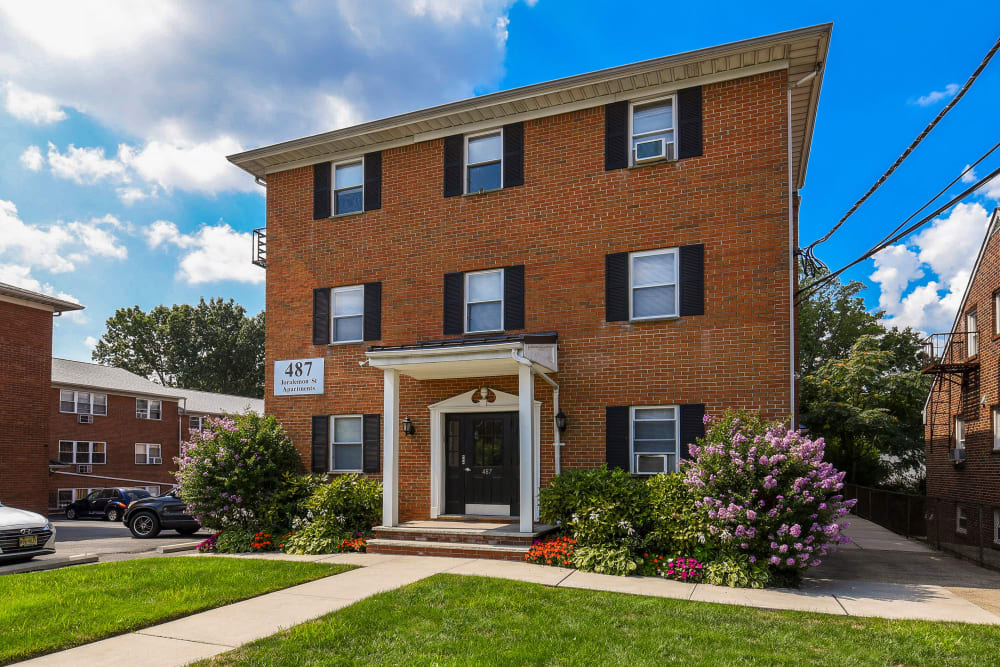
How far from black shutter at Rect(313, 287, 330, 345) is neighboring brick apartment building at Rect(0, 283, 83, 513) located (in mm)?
14544

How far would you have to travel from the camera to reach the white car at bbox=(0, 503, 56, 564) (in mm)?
11539

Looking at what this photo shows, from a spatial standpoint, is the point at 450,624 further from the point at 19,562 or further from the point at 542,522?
the point at 19,562

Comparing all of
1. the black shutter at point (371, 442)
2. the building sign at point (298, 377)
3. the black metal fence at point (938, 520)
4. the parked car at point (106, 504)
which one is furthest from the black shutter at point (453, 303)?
the parked car at point (106, 504)

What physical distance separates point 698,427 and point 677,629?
5479mm

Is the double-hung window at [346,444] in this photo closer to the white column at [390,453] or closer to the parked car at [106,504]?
the white column at [390,453]

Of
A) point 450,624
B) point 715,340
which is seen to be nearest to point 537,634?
point 450,624

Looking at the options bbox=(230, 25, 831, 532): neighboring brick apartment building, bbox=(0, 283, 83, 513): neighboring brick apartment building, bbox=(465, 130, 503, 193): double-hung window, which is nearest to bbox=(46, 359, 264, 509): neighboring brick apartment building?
bbox=(0, 283, 83, 513): neighboring brick apartment building

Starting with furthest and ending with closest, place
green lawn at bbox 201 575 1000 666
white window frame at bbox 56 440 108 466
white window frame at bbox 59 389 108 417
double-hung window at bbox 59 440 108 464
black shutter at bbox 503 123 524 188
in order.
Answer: double-hung window at bbox 59 440 108 464, white window frame at bbox 59 389 108 417, white window frame at bbox 56 440 108 466, black shutter at bbox 503 123 524 188, green lawn at bbox 201 575 1000 666

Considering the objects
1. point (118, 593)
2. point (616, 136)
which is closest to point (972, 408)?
point (616, 136)

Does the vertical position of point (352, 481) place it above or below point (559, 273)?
below

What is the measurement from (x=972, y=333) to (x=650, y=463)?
1294 cm

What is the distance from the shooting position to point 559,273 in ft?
43.7

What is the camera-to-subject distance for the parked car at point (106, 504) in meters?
25.0

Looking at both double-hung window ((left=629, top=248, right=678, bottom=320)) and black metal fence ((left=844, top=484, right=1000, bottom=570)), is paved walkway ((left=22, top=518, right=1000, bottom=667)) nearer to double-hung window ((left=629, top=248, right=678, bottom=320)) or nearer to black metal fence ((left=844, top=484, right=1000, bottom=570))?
black metal fence ((left=844, top=484, right=1000, bottom=570))
